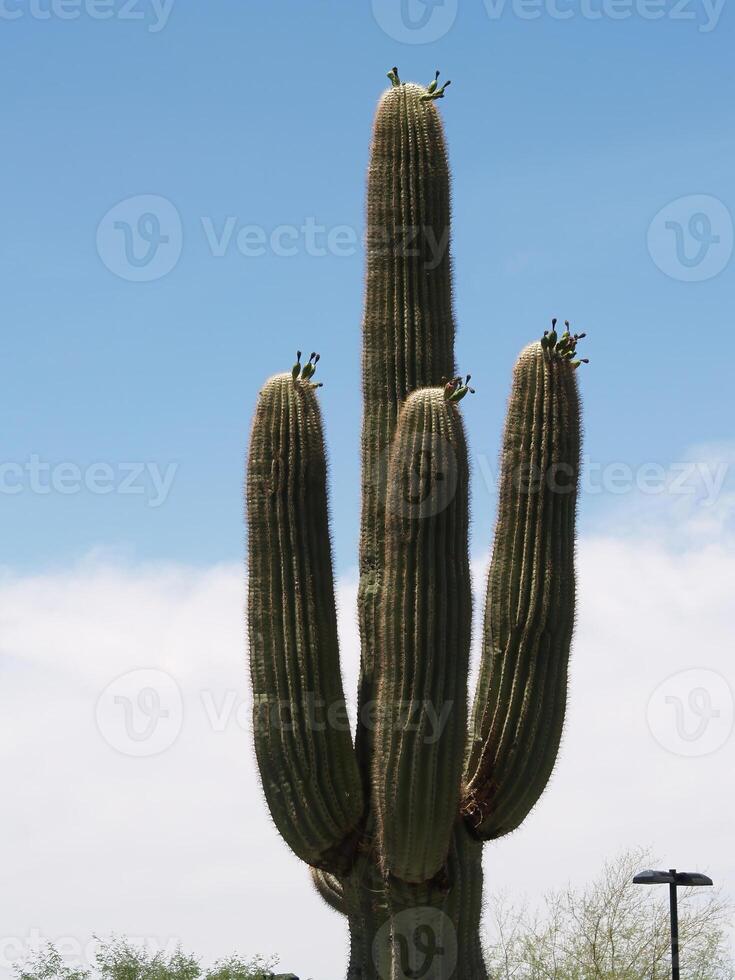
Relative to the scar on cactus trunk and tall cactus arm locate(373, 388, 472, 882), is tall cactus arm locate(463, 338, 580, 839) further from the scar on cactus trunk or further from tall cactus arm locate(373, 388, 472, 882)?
tall cactus arm locate(373, 388, 472, 882)

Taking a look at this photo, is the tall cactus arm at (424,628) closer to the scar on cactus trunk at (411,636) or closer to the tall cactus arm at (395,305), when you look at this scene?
the scar on cactus trunk at (411,636)

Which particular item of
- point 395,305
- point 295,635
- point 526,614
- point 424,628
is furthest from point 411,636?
point 395,305

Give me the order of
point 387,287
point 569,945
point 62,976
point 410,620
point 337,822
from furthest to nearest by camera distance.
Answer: point 62,976
point 569,945
point 387,287
point 337,822
point 410,620

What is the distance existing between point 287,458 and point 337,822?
8.49ft

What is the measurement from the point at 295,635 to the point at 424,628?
0.98 meters

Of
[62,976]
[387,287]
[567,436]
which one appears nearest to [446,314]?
[387,287]

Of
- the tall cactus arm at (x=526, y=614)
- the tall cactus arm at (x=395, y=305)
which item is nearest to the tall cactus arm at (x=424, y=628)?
the tall cactus arm at (x=526, y=614)

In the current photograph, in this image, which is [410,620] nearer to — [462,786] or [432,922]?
[462,786]

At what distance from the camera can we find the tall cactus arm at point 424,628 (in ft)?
29.4

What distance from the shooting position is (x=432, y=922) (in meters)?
9.68

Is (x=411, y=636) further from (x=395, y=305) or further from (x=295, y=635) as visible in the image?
(x=395, y=305)

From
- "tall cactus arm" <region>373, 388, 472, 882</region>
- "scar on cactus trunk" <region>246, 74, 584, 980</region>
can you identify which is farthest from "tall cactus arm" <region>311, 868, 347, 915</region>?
"tall cactus arm" <region>373, 388, 472, 882</region>

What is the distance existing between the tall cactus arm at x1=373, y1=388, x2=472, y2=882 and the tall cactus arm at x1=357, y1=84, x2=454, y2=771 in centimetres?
110

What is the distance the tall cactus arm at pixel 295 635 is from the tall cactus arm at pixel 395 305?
29.1 inches
